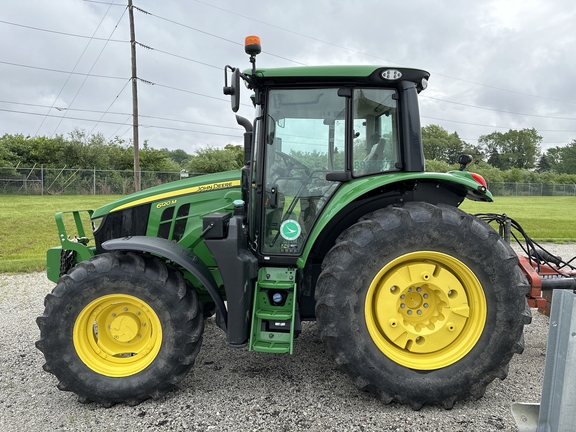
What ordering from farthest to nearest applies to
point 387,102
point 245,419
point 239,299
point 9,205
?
1. point 9,205
2. point 387,102
3. point 239,299
4. point 245,419

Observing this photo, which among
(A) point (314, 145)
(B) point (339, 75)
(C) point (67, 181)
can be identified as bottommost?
(C) point (67, 181)

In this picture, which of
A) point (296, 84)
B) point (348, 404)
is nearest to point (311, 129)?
point (296, 84)

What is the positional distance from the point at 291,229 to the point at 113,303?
1448 millimetres

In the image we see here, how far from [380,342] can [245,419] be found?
42.2 inches

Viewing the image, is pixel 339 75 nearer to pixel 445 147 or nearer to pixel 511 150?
pixel 445 147

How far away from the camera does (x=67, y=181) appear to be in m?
23.4

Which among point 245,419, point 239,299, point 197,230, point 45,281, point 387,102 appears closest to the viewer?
point 245,419

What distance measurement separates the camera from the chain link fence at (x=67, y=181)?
2231cm

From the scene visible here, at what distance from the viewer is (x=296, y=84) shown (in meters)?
3.05

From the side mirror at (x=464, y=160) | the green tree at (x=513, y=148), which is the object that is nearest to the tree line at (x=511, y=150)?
the green tree at (x=513, y=148)

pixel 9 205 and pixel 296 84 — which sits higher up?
pixel 296 84

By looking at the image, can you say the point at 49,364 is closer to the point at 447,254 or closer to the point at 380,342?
the point at 380,342

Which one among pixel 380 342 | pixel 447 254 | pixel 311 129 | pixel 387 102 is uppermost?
pixel 387 102

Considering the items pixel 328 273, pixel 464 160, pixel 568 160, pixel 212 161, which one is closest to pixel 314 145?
pixel 328 273
